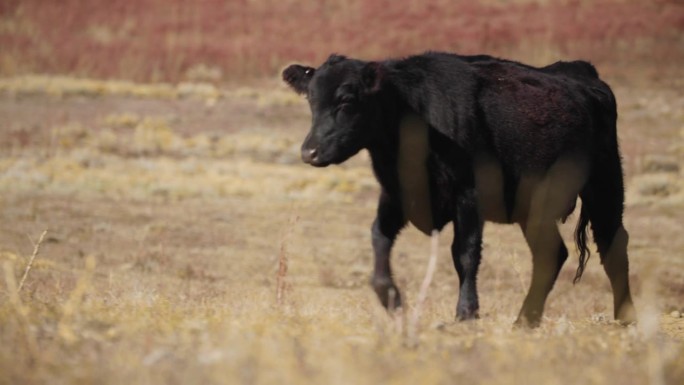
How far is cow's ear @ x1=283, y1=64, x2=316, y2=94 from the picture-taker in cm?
852

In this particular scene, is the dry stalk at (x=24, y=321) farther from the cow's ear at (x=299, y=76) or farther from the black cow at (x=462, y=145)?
the cow's ear at (x=299, y=76)

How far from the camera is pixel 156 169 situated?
23719mm

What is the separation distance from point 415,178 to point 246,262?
6.89 m

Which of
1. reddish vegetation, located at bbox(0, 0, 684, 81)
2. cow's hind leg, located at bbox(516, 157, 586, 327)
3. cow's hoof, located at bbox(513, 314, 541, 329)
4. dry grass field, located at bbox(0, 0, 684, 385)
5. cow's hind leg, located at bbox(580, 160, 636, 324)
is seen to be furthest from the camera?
reddish vegetation, located at bbox(0, 0, 684, 81)

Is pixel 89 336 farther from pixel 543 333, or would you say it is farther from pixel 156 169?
pixel 156 169

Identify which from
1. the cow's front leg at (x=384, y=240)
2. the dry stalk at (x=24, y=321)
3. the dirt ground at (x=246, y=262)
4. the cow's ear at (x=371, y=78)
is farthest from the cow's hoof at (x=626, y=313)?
the dry stalk at (x=24, y=321)

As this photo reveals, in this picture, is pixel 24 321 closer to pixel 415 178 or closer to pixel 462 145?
pixel 415 178

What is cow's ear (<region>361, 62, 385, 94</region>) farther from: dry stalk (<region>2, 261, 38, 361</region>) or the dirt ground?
dry stalk (<region>2, 261, 38, 361</region>)

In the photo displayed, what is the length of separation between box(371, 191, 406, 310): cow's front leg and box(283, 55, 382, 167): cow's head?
1.61 feet

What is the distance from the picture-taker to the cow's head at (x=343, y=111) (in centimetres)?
798

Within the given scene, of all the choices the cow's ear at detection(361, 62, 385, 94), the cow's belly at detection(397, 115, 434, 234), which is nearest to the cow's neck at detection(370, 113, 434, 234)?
the cow's belly at detection(397, 115, 434, 234)

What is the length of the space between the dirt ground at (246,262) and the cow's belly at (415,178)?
794 millimetres

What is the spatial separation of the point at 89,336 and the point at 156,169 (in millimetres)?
18989

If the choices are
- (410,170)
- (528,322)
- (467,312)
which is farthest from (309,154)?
(528,322)
